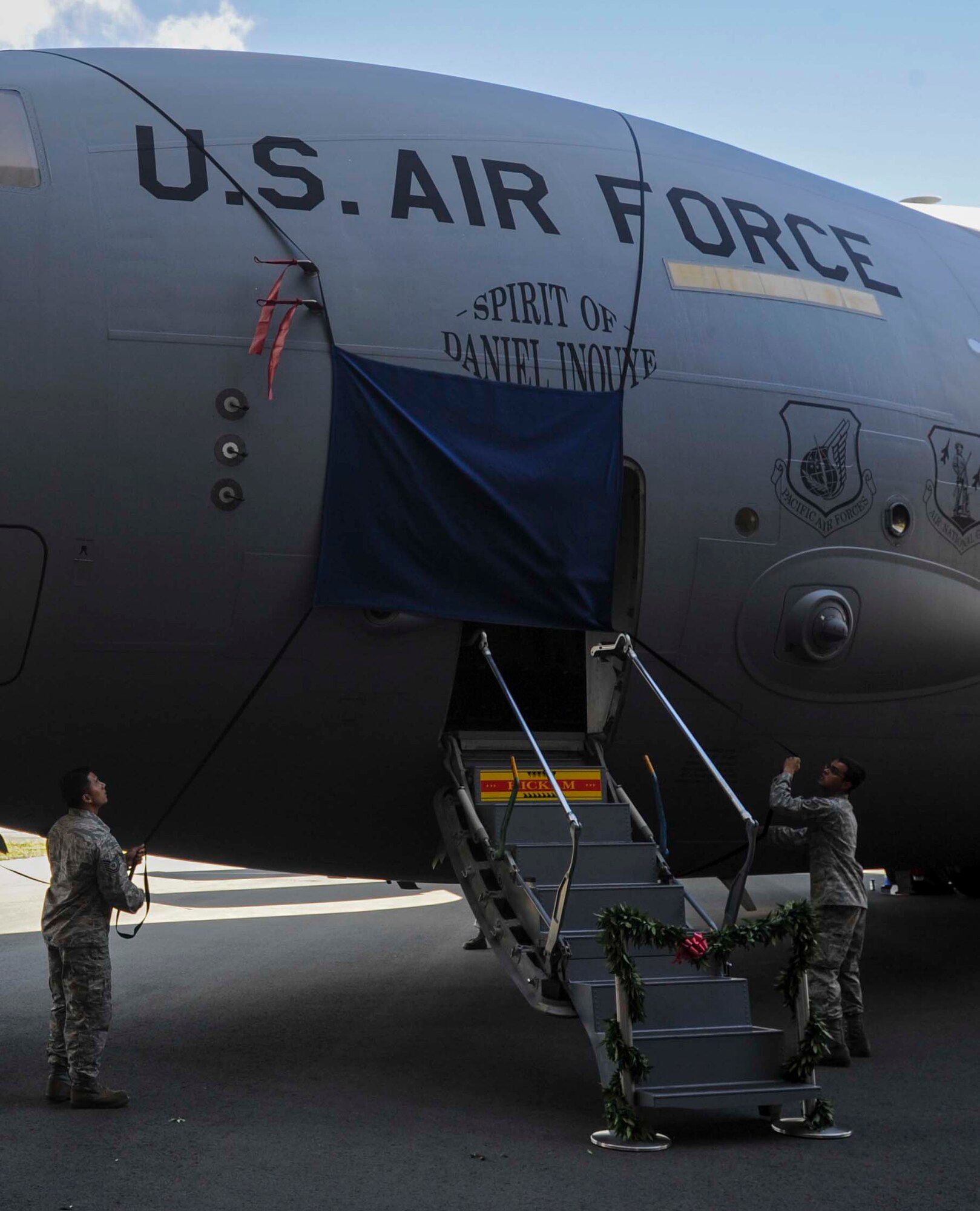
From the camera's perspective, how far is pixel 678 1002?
670cm

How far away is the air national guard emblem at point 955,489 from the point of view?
9031mm

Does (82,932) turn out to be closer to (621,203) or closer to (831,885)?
(831,885)

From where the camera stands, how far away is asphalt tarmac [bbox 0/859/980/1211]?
5625mm

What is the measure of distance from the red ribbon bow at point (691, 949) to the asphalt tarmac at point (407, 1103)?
2.79 feet

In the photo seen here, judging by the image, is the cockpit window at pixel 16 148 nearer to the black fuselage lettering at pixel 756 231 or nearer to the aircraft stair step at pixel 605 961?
the aircraft stair step at pixel 605 961

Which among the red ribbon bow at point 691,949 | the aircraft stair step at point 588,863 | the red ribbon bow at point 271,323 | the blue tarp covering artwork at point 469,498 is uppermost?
the red ribbon bow at point 271,323

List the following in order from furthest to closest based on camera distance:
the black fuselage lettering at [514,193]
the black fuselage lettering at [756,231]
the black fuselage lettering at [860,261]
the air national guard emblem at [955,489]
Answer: the black fuselage lettering at [860,261] < the air national guard emblem at [955,489] < the black fuselage lettering at [756,231] < the black fuselage lettering at [514,193]

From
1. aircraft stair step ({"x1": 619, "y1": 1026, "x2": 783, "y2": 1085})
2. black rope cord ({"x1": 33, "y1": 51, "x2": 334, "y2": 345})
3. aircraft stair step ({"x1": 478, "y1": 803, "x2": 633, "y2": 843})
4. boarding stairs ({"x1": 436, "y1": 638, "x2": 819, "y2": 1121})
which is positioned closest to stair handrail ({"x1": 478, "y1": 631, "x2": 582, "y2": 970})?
boarding stairs ({"x1": 436, "y1": 638, "x2": 819, "y2": 1121})

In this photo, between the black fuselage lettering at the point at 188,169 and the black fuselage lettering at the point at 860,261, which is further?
the black fuselage lettering at the point at 860,261

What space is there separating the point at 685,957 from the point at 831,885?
5.63 feet

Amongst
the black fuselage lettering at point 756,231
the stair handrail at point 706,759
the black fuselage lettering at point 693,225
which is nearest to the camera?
the stair handrail at point 706,759

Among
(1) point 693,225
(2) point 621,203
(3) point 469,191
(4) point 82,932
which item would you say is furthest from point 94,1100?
(1) point 693,225

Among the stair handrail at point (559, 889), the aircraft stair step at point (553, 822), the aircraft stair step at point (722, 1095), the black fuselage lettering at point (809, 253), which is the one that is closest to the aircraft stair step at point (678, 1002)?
the stair handrail at point (559, 889)

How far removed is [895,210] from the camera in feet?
34.3
